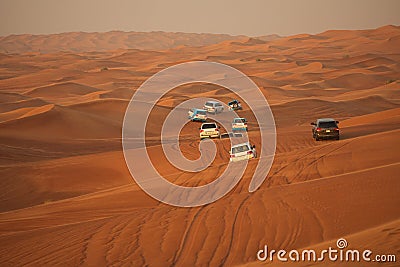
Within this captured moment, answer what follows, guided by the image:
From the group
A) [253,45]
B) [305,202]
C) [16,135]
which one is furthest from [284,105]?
[253,45]

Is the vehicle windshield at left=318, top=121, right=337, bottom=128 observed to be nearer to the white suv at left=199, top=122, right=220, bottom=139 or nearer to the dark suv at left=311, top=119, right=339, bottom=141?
the dark suv at left=311, top=119, right=339, bottom=141

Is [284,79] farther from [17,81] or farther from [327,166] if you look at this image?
[327,166]

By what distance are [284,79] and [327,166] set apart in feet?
233

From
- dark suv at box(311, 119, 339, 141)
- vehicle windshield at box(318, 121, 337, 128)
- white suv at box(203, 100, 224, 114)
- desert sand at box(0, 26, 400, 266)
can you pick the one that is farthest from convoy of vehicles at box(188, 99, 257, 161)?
vehicle windshield at box(318, 121, 337, 128)

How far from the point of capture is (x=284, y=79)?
294 feet

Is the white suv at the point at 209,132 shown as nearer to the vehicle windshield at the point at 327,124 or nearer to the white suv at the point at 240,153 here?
the vehicle windshield at the point at 327,124

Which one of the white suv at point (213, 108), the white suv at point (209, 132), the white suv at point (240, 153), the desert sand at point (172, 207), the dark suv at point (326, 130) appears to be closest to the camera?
the desert sand at point (172, 207)

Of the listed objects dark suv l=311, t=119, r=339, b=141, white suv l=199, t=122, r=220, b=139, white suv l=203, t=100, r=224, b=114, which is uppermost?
white suv l=203, t=100, r=224, b=114

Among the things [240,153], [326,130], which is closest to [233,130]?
[326,130]

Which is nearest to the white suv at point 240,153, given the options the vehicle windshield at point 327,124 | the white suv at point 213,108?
the vehicle windshield at point 327,124

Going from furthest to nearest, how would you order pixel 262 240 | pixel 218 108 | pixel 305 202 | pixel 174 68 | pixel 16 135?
pixel 174 68
pixel 218 108
pixel 16 135
pixel 305 202
pixel 262 240

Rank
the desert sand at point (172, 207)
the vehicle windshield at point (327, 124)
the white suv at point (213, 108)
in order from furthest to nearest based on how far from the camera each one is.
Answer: the white suv at point (213, 108) → the vehicle windshield at point (327, 124) → the desert sand at point (172, 207)

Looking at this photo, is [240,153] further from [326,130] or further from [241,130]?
[241,130]

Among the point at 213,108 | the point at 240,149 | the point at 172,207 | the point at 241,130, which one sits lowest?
the point at 172,207
